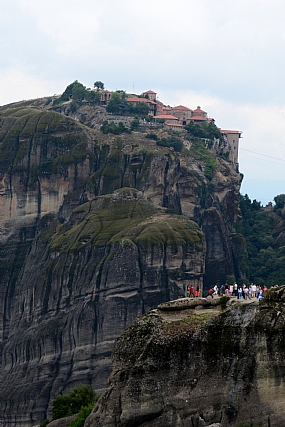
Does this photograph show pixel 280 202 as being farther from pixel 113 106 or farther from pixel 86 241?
pixel 86 241

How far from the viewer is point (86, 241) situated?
145 meters

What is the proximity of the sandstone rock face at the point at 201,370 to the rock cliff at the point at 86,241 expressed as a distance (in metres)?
67.4

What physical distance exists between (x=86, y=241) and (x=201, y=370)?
269ft

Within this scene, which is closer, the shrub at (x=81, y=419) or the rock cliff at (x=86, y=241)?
the shrub at (x=81, y=419)

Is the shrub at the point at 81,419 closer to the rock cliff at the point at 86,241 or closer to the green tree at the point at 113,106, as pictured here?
the rock cliff at the point at 86,241

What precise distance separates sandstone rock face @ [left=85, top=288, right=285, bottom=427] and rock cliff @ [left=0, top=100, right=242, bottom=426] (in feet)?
221

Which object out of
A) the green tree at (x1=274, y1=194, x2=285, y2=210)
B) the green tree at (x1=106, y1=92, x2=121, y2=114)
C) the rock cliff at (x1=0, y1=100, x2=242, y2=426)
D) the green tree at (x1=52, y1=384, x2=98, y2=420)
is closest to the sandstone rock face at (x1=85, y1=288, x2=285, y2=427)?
the green tree at (x1=52, y1=384, x2=98, y2=420)

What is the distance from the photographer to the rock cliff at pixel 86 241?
139500 mm

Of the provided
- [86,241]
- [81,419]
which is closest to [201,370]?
[81,419]

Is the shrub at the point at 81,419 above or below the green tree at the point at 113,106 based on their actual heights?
below

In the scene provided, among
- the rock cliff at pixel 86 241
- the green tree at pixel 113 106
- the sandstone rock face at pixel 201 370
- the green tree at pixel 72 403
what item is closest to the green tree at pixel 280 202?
the rock cliff at pixel 86 241

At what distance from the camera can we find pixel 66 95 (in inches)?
7702

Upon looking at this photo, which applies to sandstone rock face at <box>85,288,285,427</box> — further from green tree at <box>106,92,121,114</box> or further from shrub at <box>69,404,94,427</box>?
green tree at <box>106,92,121,114</box>

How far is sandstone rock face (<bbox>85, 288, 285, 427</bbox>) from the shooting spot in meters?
61.7
